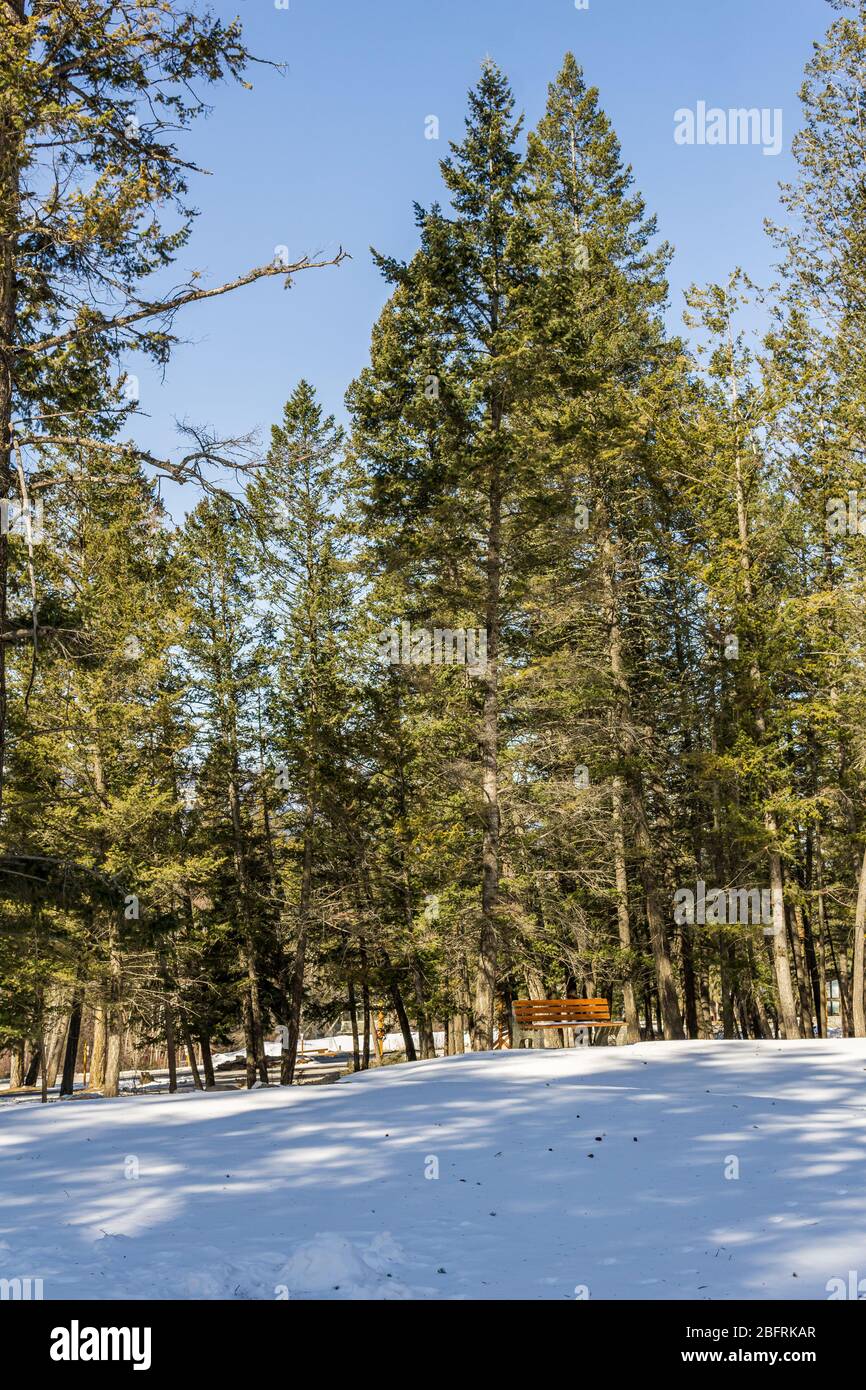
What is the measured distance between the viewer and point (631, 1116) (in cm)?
800

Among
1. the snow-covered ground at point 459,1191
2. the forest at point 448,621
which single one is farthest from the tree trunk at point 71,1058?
the snow-covered ground at point 459,1191

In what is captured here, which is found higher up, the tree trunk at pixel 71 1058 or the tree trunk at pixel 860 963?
the tree trunk at pixel 860 963

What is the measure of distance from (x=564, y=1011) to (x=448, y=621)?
24.0ft

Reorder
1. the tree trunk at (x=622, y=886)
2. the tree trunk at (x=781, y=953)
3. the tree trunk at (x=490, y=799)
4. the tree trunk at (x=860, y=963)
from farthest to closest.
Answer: the tree trunk at (x=860, y=963) → the tree trunk at (x=622, y=886) → the tree trunk at (x=781, y=953) → the tree trunk at (x=490, y=799)

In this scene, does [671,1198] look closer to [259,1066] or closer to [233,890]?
[233,890]

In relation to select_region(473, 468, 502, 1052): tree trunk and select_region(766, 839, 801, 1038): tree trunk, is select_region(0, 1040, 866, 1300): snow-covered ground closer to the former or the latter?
select_region(473, 468, 502, 1052): tree trunk

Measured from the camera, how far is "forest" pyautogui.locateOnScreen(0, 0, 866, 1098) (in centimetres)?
1088

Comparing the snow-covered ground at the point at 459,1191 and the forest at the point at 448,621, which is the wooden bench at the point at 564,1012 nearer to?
the forest at the point at 448,621

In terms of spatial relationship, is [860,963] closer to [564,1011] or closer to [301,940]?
[564,1011]

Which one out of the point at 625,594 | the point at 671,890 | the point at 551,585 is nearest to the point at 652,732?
the point at 625,594

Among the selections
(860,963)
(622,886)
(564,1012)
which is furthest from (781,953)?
(564,1012)

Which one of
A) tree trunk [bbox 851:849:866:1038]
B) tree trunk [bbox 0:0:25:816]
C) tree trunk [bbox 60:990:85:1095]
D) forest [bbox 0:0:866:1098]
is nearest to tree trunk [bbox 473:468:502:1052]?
forest [bbox 0:0:866:1098]

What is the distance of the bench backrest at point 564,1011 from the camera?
1582cm

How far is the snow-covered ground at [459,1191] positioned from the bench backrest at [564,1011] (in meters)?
5.65
